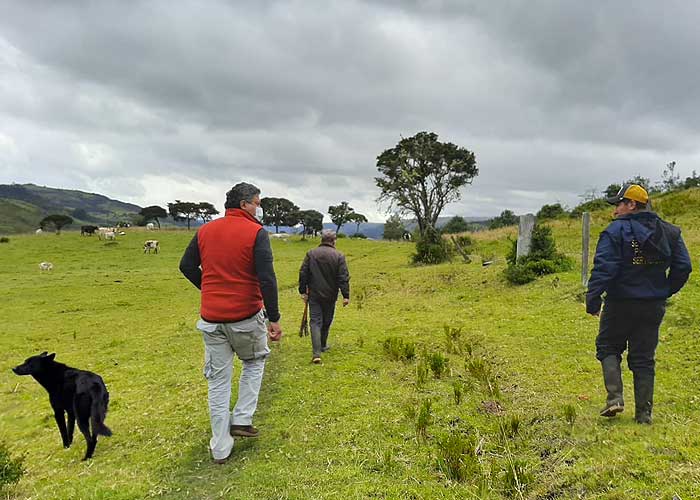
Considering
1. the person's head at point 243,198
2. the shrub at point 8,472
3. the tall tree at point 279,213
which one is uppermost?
the tall tree at point 279,213

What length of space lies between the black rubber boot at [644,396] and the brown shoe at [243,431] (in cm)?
400

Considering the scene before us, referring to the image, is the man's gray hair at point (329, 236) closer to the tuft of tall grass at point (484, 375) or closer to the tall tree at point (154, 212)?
the tuft of tall grass at point (484, 375)

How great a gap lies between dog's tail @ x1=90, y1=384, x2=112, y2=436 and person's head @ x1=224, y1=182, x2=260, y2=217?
242 centimetres

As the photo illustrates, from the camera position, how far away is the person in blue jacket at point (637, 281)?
4.09 m

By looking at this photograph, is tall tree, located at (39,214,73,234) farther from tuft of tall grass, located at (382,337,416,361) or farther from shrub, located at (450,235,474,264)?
tuft of tall grass, located at (382,337,416,361)

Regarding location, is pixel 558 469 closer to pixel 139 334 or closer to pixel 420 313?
pixel 420 313

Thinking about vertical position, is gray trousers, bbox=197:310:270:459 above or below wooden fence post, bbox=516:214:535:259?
below

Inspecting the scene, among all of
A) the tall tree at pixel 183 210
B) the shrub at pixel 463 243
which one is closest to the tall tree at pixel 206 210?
the tall tree at pixel 183 210

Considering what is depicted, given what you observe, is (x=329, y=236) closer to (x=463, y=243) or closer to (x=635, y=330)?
(x=635, y=330)

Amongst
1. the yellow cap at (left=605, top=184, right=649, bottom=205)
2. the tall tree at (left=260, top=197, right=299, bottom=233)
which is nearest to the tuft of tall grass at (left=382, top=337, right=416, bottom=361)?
the yellow cap at (left=605, top=184, right=649, bottom=205)

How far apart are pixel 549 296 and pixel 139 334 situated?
11.3 meters

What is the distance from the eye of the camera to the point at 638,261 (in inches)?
161

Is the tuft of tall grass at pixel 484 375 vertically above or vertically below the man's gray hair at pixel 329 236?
below

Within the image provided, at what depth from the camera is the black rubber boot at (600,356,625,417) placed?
14.0ft
